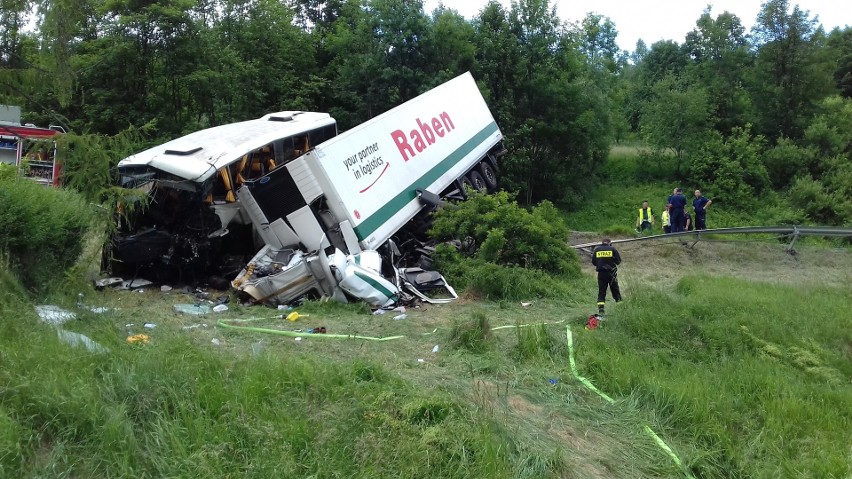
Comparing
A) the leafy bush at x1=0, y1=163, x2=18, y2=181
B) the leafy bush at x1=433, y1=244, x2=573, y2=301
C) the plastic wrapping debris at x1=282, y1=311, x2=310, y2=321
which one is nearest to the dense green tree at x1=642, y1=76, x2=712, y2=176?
the leafy bush at x1=433, y1=244, x2=573, y2=301

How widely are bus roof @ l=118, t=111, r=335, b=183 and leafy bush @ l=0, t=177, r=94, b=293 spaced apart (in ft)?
6.95

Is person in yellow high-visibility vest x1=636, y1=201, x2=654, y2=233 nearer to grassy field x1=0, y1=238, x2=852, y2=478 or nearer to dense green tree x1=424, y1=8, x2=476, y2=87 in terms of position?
grassy field x1=0, y1=238, x2=852, y2=478

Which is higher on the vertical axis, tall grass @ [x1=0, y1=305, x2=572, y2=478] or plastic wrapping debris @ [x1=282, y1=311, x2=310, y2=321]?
tall grass @ [x1=0, y1=305, x2=572, y2=478]

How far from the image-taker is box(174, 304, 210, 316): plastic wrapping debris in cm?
845

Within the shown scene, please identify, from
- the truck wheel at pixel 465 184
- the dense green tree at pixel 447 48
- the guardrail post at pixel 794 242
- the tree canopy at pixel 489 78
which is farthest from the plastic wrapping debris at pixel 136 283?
the dense green tree at pixel 447 48

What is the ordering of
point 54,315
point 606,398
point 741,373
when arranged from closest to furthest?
point 606,398 → point 54,315 → point 741,373

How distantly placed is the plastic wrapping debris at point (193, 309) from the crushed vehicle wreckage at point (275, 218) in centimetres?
76

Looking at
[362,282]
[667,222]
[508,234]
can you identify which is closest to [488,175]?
[667,222]

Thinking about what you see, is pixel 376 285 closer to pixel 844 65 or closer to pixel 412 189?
pixel 412 189

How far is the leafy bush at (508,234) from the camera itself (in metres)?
→ 11.4

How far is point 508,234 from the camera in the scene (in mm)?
11711

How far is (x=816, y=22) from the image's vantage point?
25891mm

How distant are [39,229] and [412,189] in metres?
6.93

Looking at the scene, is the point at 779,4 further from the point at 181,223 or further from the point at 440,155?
the point at 181,223
